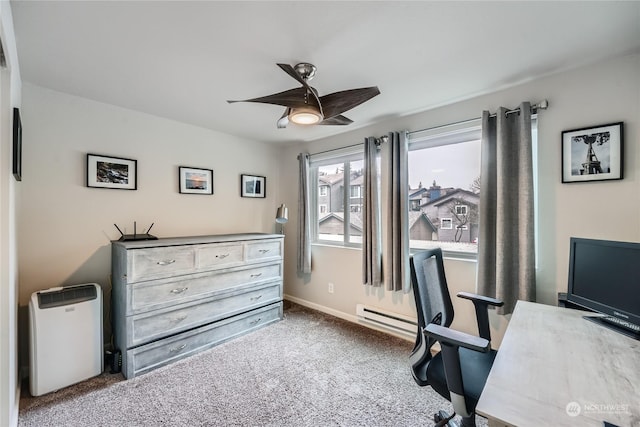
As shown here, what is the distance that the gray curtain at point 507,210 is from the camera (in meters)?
2.04

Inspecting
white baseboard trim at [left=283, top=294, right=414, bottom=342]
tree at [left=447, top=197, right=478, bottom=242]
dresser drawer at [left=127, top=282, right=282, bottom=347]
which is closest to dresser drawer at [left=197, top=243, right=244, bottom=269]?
dresser drawer at [left=127, top=282, right=282, bottom=347]

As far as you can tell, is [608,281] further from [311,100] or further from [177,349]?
[177,349]

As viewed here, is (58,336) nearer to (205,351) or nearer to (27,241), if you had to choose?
(27,241)

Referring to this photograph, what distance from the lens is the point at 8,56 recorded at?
1.39m

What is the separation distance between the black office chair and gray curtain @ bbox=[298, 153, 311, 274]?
2158mm

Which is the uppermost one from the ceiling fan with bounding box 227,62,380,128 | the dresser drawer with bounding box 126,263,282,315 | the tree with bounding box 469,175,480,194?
the ceiling fan with bounding box 227,62,380,128

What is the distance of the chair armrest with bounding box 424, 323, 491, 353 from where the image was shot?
1089mm

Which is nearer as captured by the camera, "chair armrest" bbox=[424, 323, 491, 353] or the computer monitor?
"chair armrest" bbox=[424, 323, 491, 353]

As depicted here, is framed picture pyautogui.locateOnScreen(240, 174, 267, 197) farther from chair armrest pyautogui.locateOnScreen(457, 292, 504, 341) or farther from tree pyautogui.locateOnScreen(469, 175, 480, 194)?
chair armrest pyautogui.locateOnScreen(457, 292, 504, 341)

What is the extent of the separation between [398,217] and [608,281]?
153cm

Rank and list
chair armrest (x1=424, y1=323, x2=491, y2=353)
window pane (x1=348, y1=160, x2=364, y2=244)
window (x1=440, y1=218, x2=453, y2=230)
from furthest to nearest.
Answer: window pane (x1=348, y1=160, x2=364, y2=244), window (x1=440, y1=218, x2=453, y2=230), chair armrest (x1=424, y1=323, x2=491, y2=353)

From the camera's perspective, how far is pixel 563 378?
3.13 ft

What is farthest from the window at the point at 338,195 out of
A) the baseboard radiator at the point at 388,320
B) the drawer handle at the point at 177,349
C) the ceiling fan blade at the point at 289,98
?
the drawer handle at the point at 177,349

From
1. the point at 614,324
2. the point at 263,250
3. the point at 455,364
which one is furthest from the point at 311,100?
the point at 614,324
